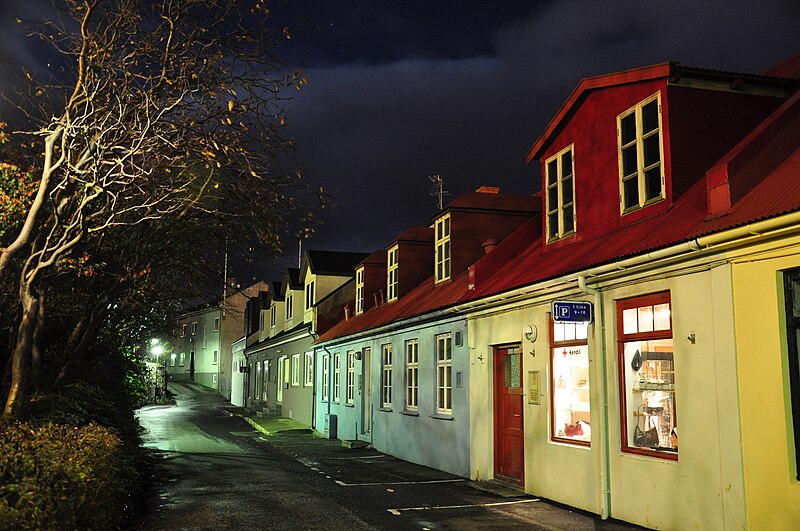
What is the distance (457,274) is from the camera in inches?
742

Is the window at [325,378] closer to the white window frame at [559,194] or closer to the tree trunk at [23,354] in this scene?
the white window frame at [559,194]

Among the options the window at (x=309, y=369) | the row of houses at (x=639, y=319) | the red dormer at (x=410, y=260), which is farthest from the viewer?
the window at (x=309, y=369)

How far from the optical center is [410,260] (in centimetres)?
2355

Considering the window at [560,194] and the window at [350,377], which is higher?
the window at [560,194]

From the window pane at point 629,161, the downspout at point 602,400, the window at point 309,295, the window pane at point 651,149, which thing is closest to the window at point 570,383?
the downspout at point 602,400

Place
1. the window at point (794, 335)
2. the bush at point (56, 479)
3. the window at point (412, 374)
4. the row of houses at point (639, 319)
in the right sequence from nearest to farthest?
the bush at point (56, 479)
the window at point (794, 335)
the row of houses at point (639, 319)
the window at point (412, 374)

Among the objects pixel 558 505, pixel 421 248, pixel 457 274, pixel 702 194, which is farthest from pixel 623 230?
pixel 421 248

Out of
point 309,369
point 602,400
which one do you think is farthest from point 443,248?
point 309,369

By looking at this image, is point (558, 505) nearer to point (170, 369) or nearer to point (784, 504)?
point (784, 504)

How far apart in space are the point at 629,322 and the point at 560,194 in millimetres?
3759

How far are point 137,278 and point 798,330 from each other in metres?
11.1

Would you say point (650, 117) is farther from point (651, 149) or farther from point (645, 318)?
point (645, 318)

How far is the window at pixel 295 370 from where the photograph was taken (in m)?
32.5

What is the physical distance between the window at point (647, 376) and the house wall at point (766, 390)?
1.43 meters
